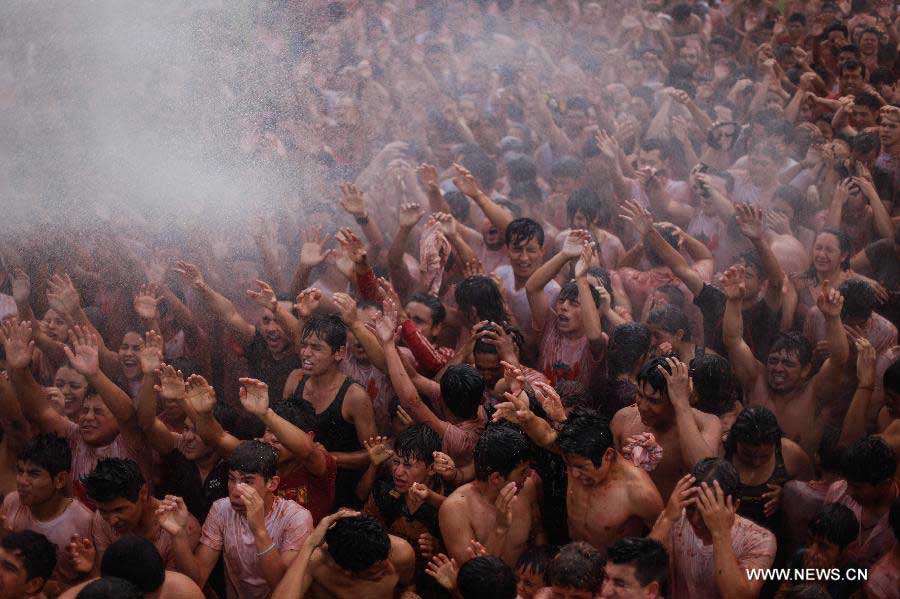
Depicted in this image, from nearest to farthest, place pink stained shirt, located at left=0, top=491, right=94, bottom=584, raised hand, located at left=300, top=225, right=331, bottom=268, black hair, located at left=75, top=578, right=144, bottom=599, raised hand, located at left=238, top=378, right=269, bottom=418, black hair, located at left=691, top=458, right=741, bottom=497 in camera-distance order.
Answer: black hair, located at left=75, top=578, right=144, bottom=599 < black hair, located at left=691, top=458, right=741, bottom=497 < pink stained shirt, located at left=0, top=491, right=94, bottom=584 < raised hand, located at left=238, top=378, right=269, bottom=418 < raised hand, located at left=300, top=225, right=331, bottom=268

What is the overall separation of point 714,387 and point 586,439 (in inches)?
41.4

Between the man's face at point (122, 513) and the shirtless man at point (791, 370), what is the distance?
10.5 feet

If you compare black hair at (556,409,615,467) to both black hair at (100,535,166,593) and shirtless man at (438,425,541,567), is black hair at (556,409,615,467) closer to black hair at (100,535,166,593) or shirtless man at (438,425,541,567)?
shirtless man at (438,425,541,567)

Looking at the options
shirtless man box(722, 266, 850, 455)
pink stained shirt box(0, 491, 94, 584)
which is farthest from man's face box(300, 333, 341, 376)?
shirtless man box(722, 266, 850, 455)

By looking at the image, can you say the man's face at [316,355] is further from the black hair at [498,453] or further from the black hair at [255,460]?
the black hair at [498,453]

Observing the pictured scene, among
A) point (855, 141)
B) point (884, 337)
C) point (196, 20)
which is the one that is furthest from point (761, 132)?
point (196, 20)

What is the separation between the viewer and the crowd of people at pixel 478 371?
403 centimetres

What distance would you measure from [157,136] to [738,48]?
311 inches

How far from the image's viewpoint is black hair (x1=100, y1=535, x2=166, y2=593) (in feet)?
12.3

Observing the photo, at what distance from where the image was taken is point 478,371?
516 cm

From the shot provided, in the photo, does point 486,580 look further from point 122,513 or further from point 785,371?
point 785,371

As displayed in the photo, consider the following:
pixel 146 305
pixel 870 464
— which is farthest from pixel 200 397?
pixel 870 464

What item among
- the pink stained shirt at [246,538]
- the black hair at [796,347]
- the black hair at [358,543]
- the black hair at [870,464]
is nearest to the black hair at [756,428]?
the black hair at [870,464]

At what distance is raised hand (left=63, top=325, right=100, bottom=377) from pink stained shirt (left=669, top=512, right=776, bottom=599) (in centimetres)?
295
